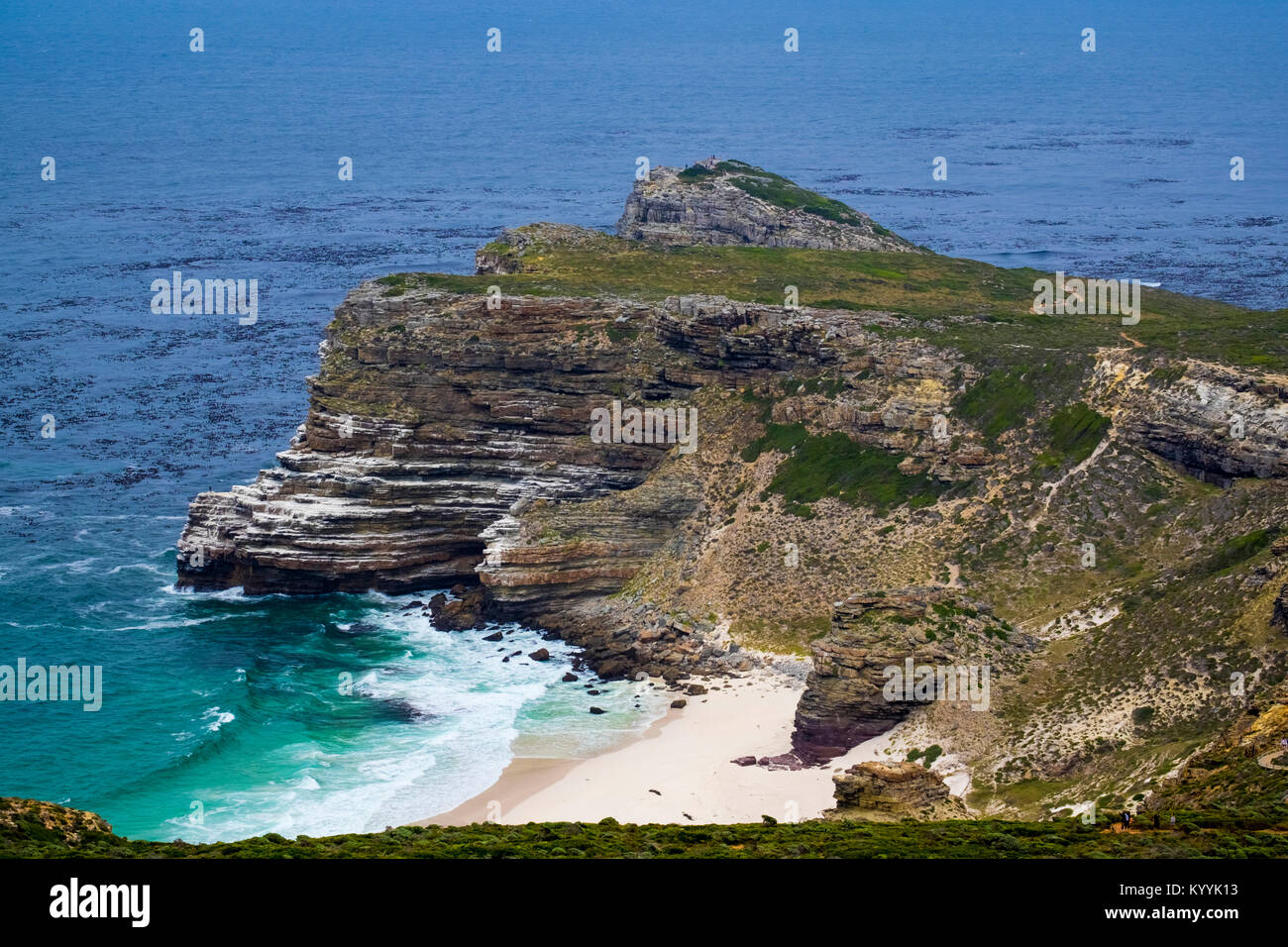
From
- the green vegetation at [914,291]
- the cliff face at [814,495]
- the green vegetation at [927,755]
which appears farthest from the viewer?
the green vegetation at [914,291]

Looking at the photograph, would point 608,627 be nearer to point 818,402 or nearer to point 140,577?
point 818,402

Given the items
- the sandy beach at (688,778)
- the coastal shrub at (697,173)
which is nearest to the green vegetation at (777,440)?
the sandy beach at (688,778)

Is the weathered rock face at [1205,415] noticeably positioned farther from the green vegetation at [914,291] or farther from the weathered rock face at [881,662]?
the weathered rock face at [881,662]

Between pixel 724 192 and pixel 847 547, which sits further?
pixel 724 192

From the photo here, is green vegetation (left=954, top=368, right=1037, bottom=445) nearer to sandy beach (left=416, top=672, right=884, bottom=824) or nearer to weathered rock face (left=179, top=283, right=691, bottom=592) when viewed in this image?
weathered rock face (left=179, top=283, right=691, bottom=592)

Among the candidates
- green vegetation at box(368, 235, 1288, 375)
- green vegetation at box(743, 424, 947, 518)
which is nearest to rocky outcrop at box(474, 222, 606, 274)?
green vegetation at box(368, 235, 1288, 375)
